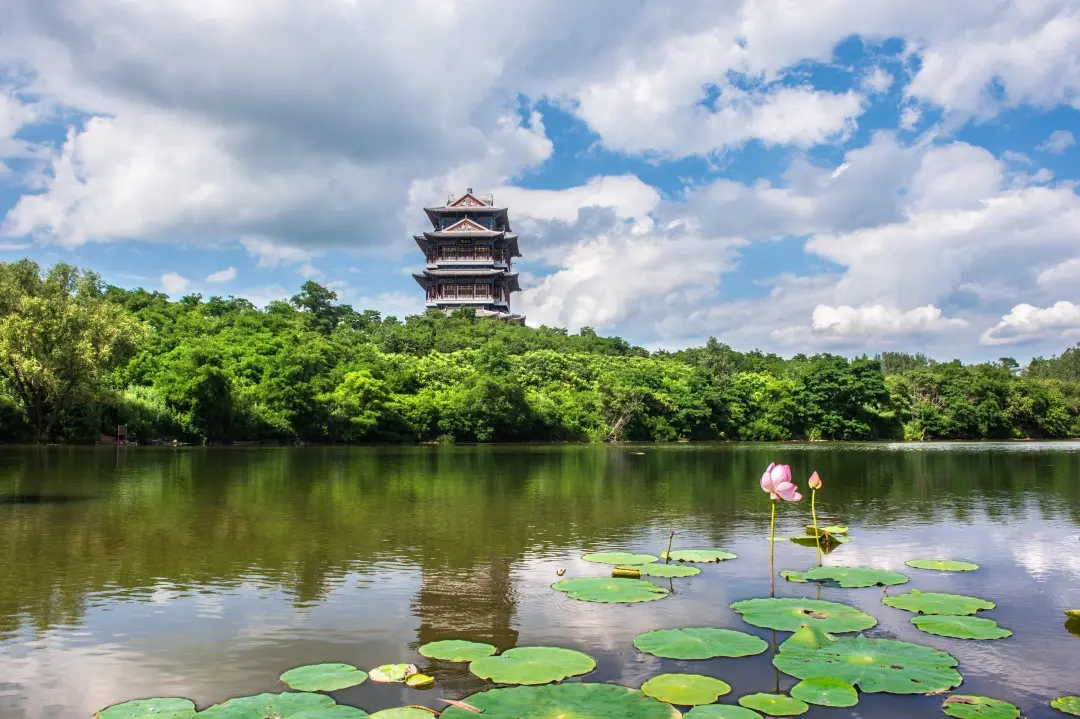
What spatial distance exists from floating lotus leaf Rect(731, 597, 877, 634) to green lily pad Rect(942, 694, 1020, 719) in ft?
4.73

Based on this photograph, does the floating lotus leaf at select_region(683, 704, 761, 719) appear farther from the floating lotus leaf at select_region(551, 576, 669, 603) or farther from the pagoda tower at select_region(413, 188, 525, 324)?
the pagoda tower at select_region(413, 188, 525, 324)

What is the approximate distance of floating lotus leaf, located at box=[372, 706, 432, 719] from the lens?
4.16 m

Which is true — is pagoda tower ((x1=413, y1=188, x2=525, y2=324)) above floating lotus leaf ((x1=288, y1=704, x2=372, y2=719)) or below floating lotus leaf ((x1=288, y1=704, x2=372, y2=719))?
above

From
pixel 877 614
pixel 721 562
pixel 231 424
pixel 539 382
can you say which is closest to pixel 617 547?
pixel 721 562

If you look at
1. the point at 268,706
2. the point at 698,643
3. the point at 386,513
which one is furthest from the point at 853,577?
the point at 386,513

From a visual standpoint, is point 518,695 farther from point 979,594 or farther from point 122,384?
point 122,384

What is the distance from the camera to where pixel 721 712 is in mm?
4188

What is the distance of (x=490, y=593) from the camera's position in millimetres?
7441

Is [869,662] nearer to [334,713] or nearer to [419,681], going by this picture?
[419,681]

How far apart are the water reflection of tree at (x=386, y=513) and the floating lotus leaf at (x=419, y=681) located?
1067 mm

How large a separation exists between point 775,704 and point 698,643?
1.09 meters

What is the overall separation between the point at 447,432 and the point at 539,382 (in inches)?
381

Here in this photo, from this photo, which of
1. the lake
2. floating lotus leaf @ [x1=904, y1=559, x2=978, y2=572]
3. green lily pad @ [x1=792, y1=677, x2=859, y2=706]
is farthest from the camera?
floating lotus leaf @ [x1=904, y1=559, x2=978, y2=572]

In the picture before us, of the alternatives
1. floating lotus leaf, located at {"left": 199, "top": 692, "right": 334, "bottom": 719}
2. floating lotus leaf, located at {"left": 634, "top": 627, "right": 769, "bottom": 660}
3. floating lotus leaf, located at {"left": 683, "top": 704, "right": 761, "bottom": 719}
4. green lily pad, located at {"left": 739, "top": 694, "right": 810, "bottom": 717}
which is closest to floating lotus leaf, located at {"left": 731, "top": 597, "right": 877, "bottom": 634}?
floating lotus leaf, located at {"left": 634, "top": 627, "right": 769, "bottom": 660}
